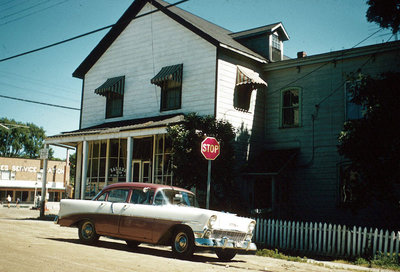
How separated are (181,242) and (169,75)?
11448mm

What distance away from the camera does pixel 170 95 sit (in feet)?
69.7

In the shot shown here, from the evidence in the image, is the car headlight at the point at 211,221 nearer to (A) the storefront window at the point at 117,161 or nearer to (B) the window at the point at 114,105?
(A) the storefront window at the point at 117,161

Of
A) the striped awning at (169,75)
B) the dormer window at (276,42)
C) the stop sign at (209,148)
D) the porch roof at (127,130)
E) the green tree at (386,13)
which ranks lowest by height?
the stop sign at (209,148)

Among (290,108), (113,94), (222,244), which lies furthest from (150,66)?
(222,244)

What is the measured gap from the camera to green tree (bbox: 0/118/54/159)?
3260 inches

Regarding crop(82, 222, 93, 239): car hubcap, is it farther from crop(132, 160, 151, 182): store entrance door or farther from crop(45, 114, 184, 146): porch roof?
crop(132, 160, 151, 182): store entrance door

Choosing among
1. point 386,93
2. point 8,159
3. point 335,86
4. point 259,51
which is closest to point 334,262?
point 386,93

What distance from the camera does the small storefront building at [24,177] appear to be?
6225 cm

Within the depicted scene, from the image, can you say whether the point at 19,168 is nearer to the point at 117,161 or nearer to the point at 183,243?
the point at 117,161

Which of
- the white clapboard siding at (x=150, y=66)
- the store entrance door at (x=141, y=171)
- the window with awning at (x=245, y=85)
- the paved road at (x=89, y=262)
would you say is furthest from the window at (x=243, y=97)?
the paved road at (x=89, y=262)

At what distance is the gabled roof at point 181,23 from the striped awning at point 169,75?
1866 millimetres

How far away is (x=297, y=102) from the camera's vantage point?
2019 cm

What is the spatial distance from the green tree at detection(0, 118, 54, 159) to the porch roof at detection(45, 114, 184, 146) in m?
64.0

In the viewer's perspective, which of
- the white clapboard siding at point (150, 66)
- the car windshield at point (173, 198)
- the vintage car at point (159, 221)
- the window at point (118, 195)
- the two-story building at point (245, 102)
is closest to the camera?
the vintage car at point (159, 221)
